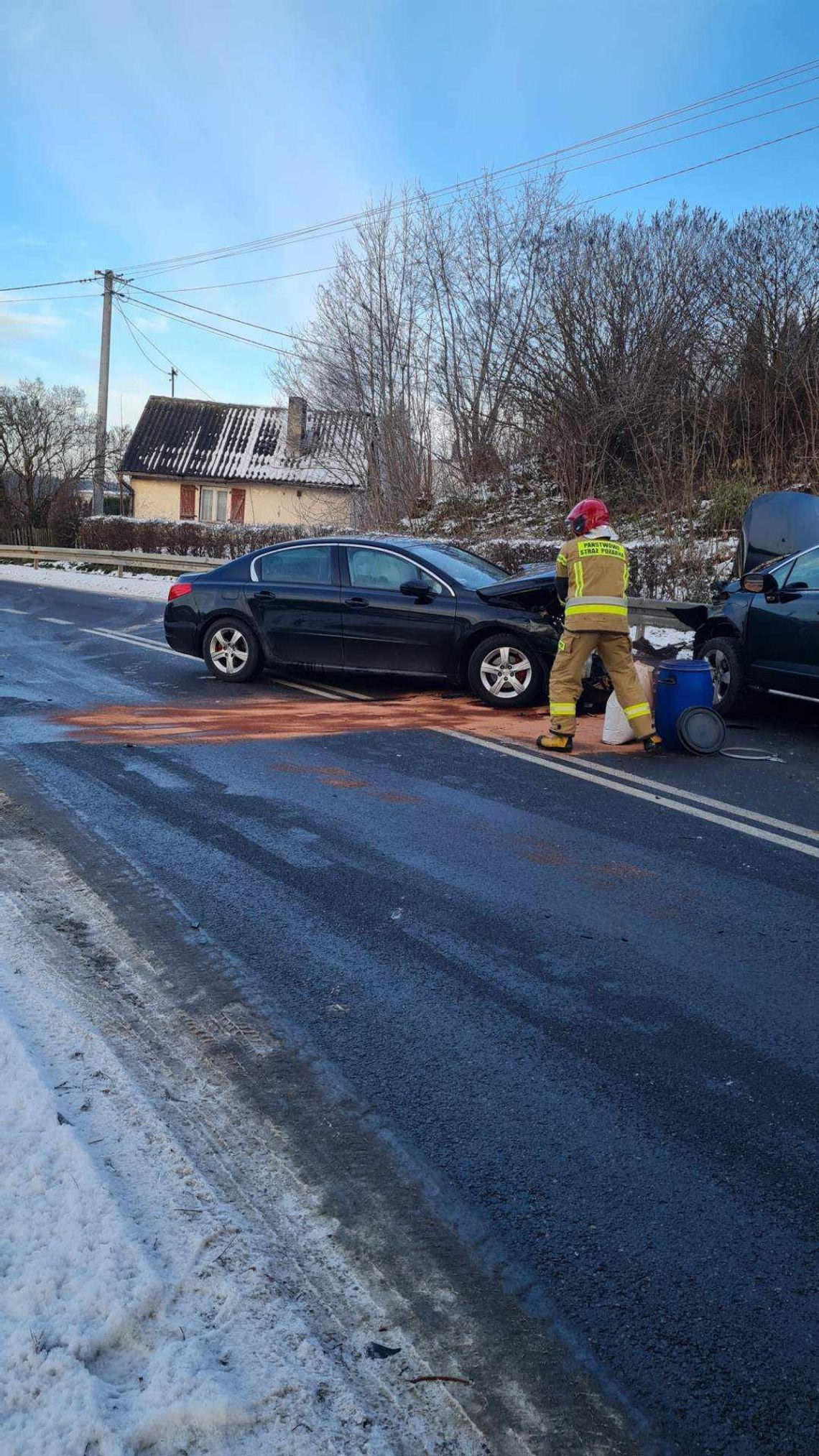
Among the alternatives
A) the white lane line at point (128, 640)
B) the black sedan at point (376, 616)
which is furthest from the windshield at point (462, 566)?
the white lane line at point (128, 640)

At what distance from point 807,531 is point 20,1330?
868 centimetres

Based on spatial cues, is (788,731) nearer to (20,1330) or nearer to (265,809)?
(265,809)

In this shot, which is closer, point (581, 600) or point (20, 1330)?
point (20, 1330)

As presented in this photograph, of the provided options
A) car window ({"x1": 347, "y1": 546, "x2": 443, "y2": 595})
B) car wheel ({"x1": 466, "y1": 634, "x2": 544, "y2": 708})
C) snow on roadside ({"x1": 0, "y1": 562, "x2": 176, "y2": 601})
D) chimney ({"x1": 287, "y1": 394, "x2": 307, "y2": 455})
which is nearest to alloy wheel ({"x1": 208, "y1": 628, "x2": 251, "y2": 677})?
car window ({"x1": 347, "y1": 546, "x2": 443, "y2": 595})

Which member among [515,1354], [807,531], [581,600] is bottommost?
[515,1354]

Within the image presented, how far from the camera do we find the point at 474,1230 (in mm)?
2498

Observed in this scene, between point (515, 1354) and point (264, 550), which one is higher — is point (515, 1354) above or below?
below

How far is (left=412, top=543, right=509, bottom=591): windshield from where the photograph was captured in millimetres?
9859

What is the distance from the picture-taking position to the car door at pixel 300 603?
10.1m

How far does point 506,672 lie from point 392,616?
1.17 metres

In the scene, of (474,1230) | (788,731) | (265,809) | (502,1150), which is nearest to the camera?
(474,1230)

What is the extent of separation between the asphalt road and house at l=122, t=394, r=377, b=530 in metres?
35.5

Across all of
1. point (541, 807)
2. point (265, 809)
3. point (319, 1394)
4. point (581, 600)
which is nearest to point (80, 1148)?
point (319, 1394)

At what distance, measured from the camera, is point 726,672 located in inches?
363
